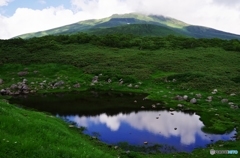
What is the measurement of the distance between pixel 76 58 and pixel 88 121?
49916 millimetres

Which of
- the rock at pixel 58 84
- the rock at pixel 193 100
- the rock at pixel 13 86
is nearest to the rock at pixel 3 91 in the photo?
the rock at pixel 13 86

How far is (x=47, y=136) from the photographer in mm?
17391

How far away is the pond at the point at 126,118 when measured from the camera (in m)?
31.9

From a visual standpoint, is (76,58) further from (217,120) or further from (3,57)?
(217,120)

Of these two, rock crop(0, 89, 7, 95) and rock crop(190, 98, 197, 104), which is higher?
rock crop(0, 89, 7, 95)

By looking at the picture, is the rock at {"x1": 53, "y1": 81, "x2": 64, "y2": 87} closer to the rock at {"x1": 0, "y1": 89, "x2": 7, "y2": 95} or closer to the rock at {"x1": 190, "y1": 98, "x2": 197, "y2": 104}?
the rock at {"x1": 0, "y1": 89, "x2": 7, "y2": 95}

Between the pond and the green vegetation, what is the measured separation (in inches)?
100

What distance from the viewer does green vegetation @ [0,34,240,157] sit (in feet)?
57.0

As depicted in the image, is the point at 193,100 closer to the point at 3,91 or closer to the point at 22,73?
the point at 3,91

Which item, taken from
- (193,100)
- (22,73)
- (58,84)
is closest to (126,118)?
(193,100)

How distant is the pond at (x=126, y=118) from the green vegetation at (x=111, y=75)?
100 inches

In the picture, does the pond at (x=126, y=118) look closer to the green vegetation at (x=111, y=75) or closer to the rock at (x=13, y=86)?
the green vegetation at (x=111, y=75)

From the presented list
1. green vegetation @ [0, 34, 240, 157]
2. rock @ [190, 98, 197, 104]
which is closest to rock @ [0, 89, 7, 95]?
green vegetation @ [0, 34, 240, 157]

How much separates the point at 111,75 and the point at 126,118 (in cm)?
2894
